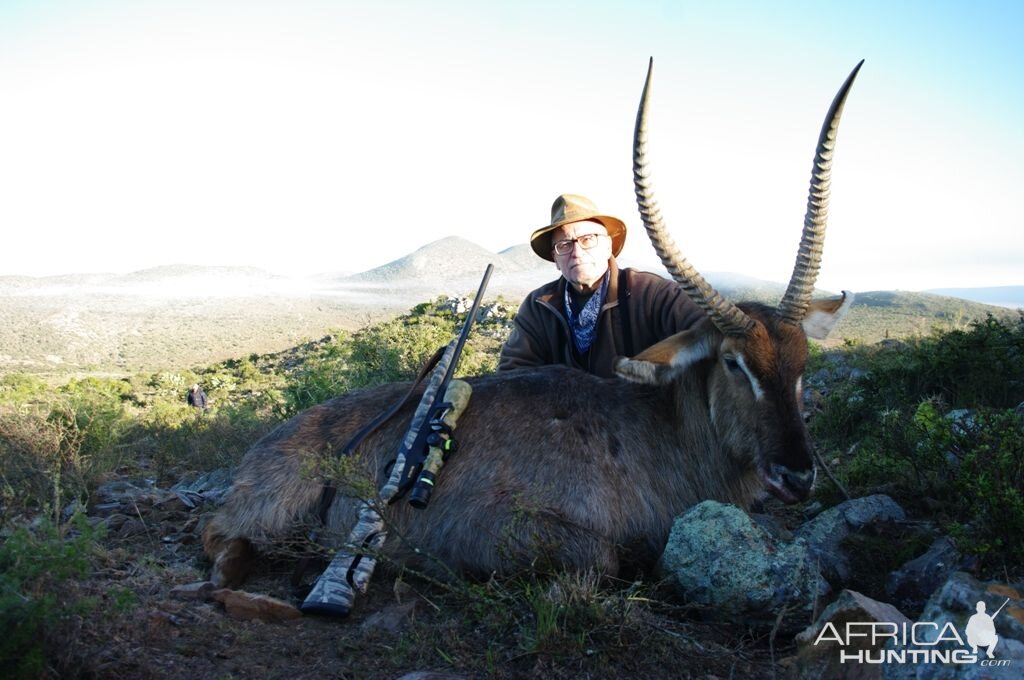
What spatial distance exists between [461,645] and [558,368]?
7.46 feet

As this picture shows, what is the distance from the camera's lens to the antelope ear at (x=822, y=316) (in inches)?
198

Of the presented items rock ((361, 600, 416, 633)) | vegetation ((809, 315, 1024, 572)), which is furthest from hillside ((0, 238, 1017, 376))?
rock ((361, 600, 416, 633))

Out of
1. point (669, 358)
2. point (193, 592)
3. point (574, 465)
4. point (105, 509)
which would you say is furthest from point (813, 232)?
point (105, 509)

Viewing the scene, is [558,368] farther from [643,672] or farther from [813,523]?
[643,672]

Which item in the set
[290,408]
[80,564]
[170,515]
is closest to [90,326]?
[290,408]

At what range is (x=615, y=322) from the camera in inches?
262

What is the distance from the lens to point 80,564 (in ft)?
11.4

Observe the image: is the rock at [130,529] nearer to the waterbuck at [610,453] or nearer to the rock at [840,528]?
the waterbuck at [610,453]

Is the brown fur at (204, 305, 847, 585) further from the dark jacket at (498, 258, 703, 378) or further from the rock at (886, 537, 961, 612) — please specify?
the dark jacket at (498, 258, 703, 378)

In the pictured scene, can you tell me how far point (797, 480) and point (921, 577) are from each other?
2.51 feet

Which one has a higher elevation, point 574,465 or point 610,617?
point 574,465

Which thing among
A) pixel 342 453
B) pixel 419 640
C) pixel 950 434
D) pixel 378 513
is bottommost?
pixel 419 640

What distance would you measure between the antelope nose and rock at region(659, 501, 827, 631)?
0.93 feet

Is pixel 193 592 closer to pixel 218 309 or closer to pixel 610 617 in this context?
pixel 610 617
